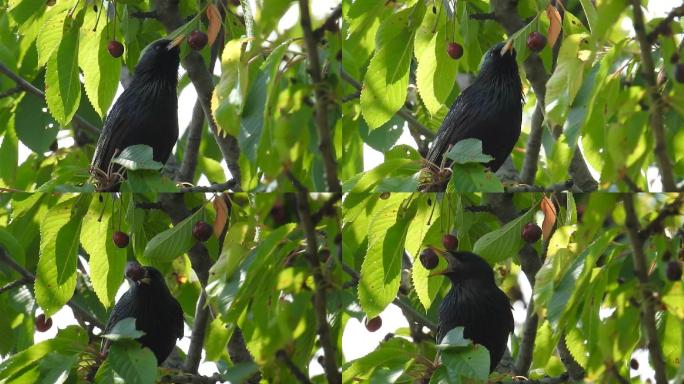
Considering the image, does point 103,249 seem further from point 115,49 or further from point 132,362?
point 115,49

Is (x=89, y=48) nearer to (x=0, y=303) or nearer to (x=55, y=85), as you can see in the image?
(x=55, y=85)

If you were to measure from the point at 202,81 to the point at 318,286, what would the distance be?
619 mm

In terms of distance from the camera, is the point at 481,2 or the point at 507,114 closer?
the point at 507,114

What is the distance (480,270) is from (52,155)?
1.58m

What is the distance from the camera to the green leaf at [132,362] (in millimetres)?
2199

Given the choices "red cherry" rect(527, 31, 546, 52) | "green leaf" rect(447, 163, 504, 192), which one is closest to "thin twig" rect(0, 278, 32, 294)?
"green leaf" rect(447, 163, 504, 192)

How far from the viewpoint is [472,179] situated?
2166 millimetres

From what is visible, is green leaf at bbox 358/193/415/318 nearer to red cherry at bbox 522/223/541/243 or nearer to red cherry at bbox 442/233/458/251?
red cherry at bbox 442/233/458/251

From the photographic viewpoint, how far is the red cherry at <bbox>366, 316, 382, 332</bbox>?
2.39 meters

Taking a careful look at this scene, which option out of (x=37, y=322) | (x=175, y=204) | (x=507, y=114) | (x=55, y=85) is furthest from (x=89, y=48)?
(x=507, y=114)

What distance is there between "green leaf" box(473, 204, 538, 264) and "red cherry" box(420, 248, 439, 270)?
0.07 m

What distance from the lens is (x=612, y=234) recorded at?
1.99m

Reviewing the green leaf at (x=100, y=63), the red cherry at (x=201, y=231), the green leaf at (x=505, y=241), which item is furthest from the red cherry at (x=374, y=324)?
the green leaf at (x=100, y=63)

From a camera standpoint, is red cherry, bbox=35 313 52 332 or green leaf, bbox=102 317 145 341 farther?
red cherry, bbox=35 313 52 332
